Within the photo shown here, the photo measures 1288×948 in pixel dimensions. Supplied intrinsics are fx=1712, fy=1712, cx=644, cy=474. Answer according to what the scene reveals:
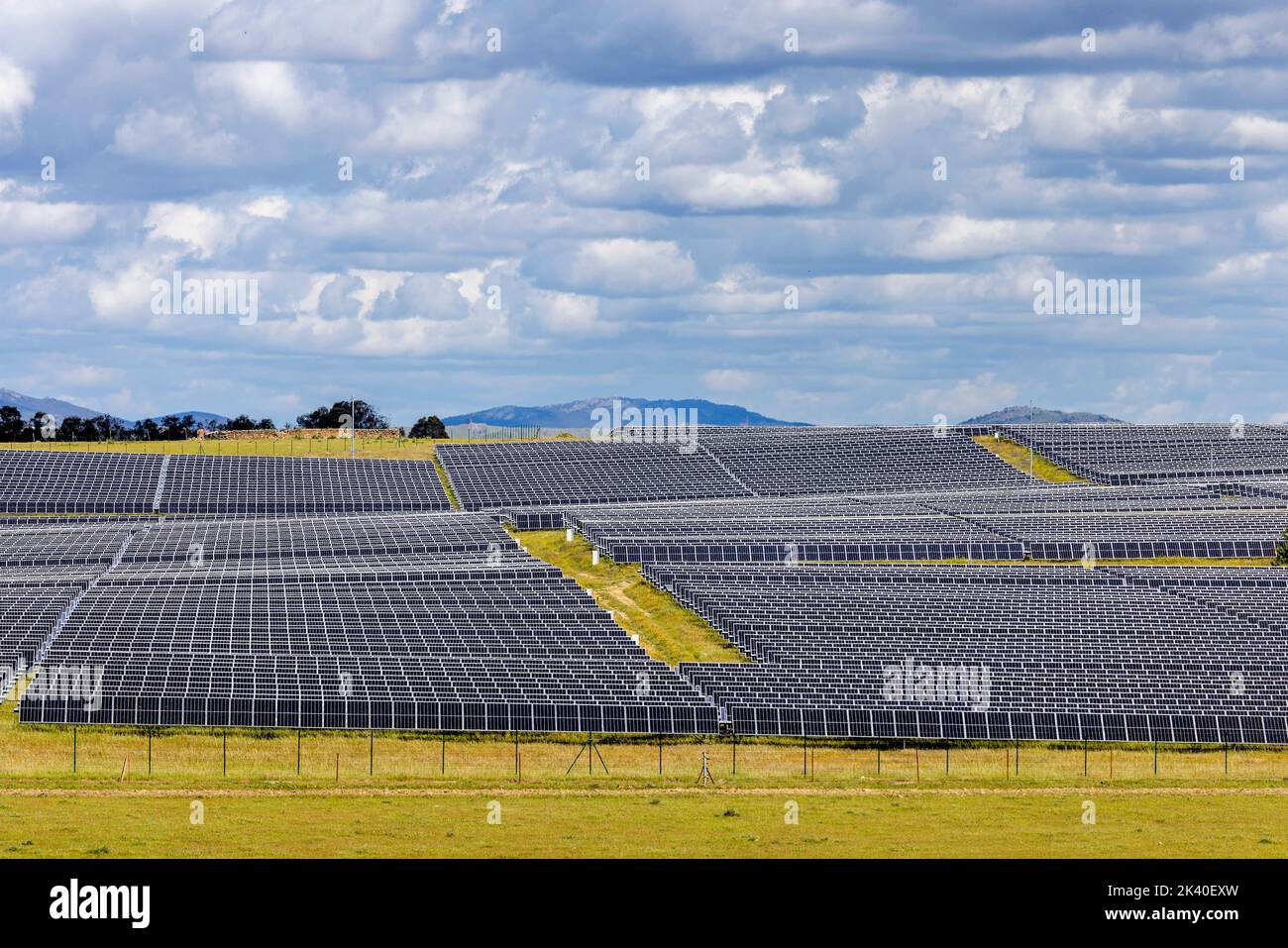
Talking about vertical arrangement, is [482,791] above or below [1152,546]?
below

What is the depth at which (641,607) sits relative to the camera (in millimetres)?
94875

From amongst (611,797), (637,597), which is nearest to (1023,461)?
(637,597)

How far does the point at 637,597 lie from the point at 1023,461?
83.2 meters

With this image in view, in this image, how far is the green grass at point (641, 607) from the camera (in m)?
82.7

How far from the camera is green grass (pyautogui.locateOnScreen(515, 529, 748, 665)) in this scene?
82.7 m

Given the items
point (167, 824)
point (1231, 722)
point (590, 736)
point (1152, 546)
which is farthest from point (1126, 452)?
point (167, 824)

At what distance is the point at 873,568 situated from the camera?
104750mm

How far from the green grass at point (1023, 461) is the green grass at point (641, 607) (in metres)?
61.9

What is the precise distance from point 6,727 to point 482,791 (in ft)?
68.6

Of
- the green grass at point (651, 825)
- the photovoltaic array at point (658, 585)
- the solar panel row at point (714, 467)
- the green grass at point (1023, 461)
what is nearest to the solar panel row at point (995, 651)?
the photovoltaic array at point (658, 585)

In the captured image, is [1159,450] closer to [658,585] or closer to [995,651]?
[658,585]

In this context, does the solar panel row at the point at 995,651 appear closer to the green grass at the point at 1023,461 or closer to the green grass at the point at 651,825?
the green grass at the point at 651,825

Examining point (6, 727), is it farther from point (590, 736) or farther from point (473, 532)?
point (473, 532)

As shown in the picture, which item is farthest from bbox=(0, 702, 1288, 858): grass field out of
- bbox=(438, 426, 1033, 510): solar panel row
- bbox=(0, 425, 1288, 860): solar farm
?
bbox=(438, 426, 1033, 510): solar panel row
